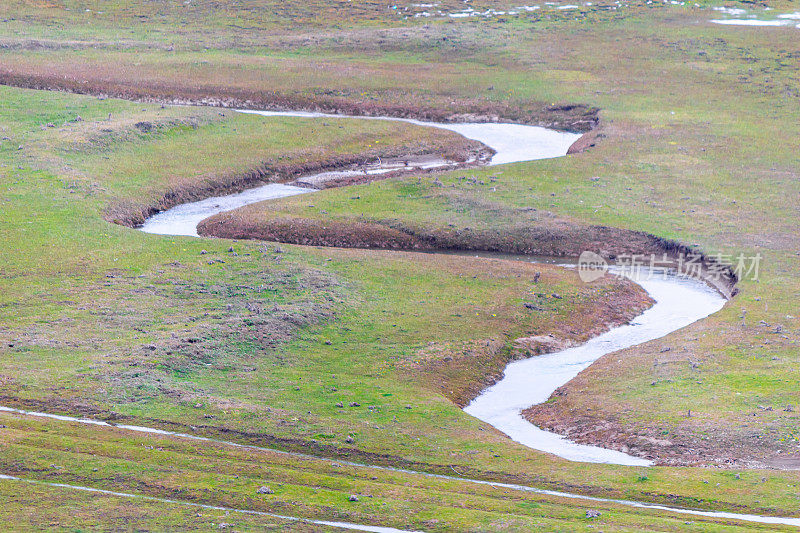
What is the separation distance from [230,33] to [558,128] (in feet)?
130

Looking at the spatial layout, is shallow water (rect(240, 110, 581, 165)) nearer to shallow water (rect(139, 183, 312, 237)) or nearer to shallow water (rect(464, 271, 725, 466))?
shallow water (rect(139, 183, 312, 237))

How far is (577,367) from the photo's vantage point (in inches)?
1427

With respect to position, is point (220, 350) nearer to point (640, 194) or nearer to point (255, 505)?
point (255, 505)

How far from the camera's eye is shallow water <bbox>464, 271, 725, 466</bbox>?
98.1 feet

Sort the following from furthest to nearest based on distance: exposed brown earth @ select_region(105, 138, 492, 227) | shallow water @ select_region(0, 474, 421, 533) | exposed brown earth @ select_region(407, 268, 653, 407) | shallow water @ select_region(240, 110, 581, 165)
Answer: shallow water @ select_region(240, 110, 581, 165), exposed brown earth @ select_region(105, 138, 492, 227), exposed brown earth @ select_region(407, 268, 653, 407), shallow water @ select_region(0, 474, 421, 533)

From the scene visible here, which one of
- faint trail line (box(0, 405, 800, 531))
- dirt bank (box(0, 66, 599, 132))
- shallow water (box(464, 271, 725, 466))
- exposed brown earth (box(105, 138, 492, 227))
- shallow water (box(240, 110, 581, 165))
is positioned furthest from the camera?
dirt bank (box(0, 66, 599, 132))

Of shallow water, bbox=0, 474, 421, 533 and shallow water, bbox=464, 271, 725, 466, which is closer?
shallow water, bbox=0, 474, 421, 533

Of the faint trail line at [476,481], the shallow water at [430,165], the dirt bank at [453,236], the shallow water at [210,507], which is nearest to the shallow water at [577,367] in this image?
the dirt bank at [453,236]

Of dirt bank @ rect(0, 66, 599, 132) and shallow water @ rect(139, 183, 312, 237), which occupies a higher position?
dirt bank @ rect(0, 66, 599, 132)

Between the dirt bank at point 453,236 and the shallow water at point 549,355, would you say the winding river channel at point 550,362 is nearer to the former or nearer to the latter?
the shallow water at point 549,355

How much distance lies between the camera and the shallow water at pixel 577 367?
98.1ft

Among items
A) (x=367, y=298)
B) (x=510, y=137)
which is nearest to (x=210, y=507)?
(x=367, y=298)

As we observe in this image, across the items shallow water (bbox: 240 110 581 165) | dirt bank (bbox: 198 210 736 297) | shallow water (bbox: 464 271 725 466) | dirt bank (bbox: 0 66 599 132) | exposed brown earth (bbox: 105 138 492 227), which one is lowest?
shallow water (bbox: 464 271 725 466)

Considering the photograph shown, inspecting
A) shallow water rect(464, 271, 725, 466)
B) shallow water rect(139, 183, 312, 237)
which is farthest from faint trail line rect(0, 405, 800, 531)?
shallow water rect(139, 183, 312, 237)
